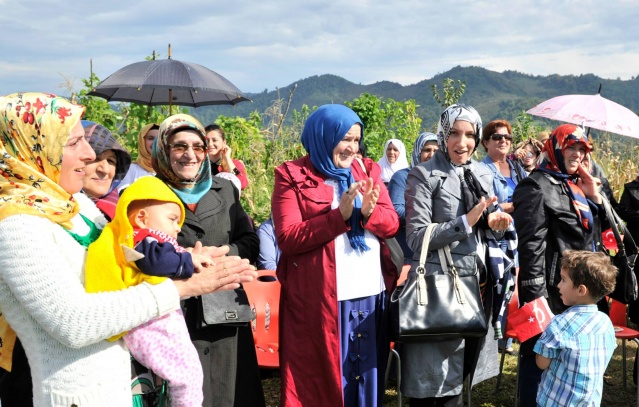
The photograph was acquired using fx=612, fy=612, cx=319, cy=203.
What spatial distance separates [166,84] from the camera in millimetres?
5457

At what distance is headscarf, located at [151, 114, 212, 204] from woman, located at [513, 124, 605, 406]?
75.3 inches

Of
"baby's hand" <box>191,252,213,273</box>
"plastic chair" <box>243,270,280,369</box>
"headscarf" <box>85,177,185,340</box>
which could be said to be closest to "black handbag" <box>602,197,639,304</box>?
"plastic chair" <box>243,270,280,369</box>

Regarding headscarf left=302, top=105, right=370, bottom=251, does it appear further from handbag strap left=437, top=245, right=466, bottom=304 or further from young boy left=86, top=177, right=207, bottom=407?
young boy left=86, top=177, right=207, bottom=407

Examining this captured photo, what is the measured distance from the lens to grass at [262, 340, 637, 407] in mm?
4695

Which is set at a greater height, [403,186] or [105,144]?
[105,144]

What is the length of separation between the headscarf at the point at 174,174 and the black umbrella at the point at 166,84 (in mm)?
2551

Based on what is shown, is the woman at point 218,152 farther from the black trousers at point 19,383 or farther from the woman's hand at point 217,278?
the black trousers at point 19,383

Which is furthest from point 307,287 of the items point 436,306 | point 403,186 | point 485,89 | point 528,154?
point 485,89

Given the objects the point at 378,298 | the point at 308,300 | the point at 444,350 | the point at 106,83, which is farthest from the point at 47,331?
the point at 106,83

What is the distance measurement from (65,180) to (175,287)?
0.52 metres

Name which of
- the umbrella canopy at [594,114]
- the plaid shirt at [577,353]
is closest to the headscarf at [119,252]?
the plaid shirt at [577,353]

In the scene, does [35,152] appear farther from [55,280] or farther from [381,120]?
[381,120]

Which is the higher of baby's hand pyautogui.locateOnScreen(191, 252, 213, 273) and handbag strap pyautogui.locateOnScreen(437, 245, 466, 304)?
baby's hand pyautogui.locateOnScreen(191, 252, 213, 273)

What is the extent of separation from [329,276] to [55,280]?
1.62m
